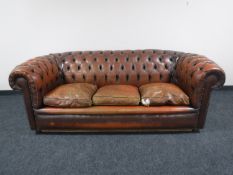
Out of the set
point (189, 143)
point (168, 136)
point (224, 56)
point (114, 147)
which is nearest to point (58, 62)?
point (114, 147)

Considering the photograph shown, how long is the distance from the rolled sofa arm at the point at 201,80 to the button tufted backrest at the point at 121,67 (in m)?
0.35

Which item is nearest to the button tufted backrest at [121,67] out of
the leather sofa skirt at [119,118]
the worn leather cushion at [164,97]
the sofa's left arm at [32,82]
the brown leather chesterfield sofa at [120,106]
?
the brown leather chesterfield sofa at [120,106]

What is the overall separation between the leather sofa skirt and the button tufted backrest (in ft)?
1.96

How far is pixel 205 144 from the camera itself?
174cm

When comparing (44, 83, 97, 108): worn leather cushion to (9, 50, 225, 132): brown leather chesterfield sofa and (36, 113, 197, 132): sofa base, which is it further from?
(36, 113, 197, 132): sofa base

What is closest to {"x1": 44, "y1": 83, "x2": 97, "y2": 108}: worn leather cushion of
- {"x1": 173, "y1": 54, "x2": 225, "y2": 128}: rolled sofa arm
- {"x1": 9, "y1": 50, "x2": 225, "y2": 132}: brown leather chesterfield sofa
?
{"x1": 9, "y1": 50, "x2": 225, "y2": 132}: brown leather chesterfield sofa

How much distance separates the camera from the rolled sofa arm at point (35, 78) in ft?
5.67

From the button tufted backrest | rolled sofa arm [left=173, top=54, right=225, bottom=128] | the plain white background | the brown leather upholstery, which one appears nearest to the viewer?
rolled sofa arm [left=173, top=54, right=225, bottom=128]

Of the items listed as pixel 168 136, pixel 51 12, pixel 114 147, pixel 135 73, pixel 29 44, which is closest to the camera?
pixel 114 147

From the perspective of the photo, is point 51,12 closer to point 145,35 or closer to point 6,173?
point 145,35

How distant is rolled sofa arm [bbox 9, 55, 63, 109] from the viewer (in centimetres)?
173

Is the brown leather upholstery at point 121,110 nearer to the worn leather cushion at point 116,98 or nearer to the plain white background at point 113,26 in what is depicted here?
the worn leather cushion at point 116,98

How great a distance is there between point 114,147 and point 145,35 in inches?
72.7

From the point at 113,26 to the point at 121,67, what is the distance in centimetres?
84
